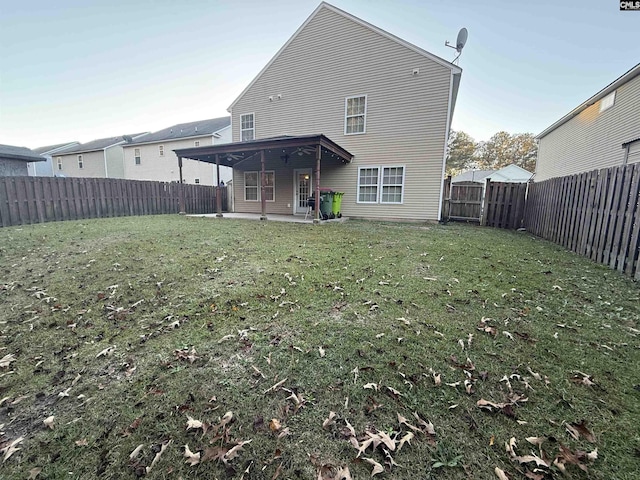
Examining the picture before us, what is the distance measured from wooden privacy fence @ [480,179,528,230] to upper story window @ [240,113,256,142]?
11.7 meters

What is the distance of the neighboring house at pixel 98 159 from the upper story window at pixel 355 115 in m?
24.2

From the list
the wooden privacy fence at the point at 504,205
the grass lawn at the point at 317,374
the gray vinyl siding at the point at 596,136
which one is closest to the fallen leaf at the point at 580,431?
the grass lawn at the point at 317,374

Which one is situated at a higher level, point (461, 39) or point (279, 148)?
point (461, 39)

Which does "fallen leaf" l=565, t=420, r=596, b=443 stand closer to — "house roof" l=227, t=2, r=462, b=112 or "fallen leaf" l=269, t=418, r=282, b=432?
"fallen leaf" l=269, t=418, r=282, b=432

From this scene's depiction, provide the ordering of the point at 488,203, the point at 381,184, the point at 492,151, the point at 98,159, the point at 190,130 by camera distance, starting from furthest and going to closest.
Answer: the point at 492,151 < the point at 98,159 < the point at 190,130 < the point at 381,184 < the point at 488,203

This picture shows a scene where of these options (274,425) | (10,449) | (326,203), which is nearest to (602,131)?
(326,203)

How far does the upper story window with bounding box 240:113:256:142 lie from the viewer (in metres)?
14.2

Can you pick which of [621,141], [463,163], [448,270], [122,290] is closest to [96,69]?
[122,290]

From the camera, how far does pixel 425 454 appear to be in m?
1.39

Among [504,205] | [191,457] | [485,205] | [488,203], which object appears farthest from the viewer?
[485,205]

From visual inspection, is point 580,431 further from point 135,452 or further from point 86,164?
point 86,164

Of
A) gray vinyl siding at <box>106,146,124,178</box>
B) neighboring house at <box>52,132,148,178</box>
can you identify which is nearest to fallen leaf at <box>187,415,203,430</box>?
neighboring house at <box>52,132,148,178</box>

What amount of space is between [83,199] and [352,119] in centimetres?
1166

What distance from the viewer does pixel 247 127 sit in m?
14.4
